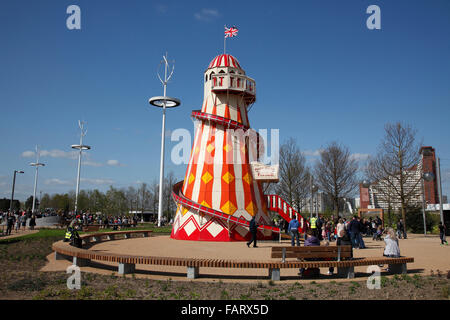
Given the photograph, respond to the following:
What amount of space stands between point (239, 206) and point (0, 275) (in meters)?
15.8

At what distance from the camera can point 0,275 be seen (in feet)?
29.9

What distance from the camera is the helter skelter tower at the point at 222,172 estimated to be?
22703 mm

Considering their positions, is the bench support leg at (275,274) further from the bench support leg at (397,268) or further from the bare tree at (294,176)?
the bare tree at (294,176)

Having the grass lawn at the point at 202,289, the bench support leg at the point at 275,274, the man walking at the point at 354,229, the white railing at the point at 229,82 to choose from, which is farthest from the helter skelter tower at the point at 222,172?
the grass lawn at the point at 202,289

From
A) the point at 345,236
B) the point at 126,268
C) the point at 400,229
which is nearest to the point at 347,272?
the point at 345,236

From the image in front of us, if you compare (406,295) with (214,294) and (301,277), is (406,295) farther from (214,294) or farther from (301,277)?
(214,294)

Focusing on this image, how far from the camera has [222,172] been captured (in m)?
23.7

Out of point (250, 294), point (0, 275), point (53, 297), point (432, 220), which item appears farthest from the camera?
point (432, 220)

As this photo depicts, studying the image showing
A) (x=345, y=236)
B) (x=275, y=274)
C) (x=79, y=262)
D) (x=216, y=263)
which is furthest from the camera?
(x=345, y=236)

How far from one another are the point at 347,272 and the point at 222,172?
48.2 ft

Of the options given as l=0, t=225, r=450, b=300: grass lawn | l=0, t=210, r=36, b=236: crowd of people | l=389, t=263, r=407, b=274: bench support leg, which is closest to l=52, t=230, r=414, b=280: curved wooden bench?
l=389, t=263, r=407, b=274: bench support leg

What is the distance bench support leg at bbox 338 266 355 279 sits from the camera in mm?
9555

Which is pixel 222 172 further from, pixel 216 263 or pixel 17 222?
pixel 17 222
